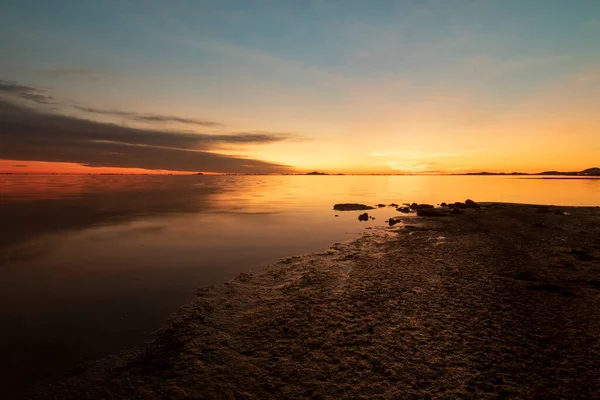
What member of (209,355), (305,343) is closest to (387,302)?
(305,343)

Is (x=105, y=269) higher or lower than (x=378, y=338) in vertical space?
lower

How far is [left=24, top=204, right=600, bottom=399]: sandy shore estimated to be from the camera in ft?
21.2

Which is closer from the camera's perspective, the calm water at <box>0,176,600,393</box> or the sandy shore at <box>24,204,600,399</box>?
the sandy shore at <box>24,204,600,399</box>

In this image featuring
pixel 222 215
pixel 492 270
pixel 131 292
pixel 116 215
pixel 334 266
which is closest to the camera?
pixel 131 292

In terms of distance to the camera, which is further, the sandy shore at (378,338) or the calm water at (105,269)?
the calm water at (105,269)

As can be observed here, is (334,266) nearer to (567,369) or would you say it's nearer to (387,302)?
(387,302)

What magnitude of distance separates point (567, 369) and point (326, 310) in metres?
6.39

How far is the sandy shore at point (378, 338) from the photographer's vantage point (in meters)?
6.46

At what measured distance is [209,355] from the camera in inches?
307

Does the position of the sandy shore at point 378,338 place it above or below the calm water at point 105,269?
above

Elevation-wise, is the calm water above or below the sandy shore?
below

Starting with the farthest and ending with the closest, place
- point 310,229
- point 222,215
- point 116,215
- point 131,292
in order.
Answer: point 222,215 < point 116,215 < point 310,229 < point 131,292

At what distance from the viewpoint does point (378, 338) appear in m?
8.41

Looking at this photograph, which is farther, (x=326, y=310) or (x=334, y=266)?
(x=334, y=266)
